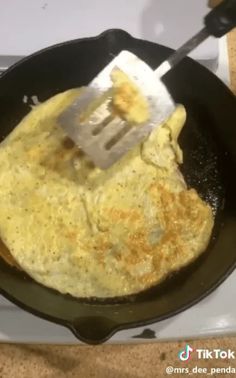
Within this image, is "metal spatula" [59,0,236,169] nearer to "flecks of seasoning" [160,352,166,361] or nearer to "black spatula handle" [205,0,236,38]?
"black spatula handle" [205,0,236,38]

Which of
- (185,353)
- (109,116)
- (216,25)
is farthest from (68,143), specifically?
(185,353)

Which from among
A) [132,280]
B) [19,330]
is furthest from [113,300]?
[19,330]

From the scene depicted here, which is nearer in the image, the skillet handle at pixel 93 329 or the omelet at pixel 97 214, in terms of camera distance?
the skillet handle at pixel 93 329

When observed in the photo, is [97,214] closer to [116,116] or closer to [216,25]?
[116,116]

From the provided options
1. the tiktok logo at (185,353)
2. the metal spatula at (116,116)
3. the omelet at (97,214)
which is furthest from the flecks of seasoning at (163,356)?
the metal spatula at (116,116)

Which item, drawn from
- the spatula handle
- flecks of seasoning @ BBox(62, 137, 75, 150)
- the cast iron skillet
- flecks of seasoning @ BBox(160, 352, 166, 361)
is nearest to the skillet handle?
the cast iron skillet

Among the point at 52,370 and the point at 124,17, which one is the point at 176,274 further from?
the point at 124,17

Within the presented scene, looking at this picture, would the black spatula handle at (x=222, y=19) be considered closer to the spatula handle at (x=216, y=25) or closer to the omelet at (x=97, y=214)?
the spatula handle at (x=216, y=25)
